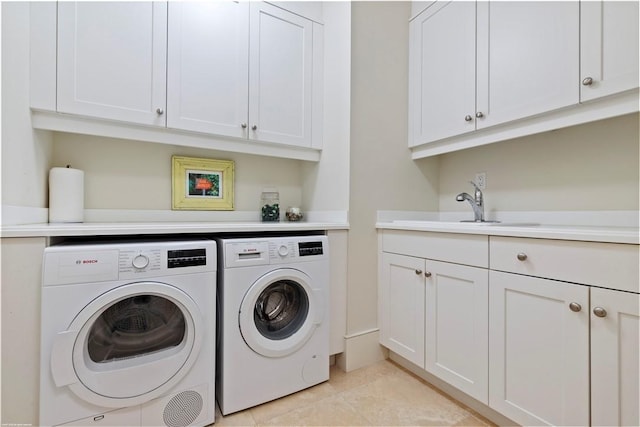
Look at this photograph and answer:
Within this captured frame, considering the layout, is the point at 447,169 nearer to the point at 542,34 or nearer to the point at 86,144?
the point at 542,34

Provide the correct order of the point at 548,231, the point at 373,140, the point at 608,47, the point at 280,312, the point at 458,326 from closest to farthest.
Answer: the point at 548,231 → the point at 608,47 → the point at 458,326 → the point at 280,312 → the point at 373,140

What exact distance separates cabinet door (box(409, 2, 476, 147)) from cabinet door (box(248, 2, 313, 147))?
72 centimetres

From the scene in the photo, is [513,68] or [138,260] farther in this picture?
[513,68]

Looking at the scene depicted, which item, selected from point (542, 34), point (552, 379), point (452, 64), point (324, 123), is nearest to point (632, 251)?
point (552, 379)

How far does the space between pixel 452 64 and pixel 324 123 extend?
865 mm

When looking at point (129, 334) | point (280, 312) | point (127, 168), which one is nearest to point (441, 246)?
point (280, 312)

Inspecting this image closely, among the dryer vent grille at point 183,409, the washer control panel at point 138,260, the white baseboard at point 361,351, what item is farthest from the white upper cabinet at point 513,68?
the dryer vent grille at point 183,409

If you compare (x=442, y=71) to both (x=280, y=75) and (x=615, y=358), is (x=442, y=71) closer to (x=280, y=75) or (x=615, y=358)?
(x=280, y=75)

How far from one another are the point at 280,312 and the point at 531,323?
3.76 feet

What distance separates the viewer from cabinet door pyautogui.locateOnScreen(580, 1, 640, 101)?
1122mm

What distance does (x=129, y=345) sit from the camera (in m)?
1.22

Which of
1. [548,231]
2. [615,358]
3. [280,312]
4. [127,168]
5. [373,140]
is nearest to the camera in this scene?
[615,358]

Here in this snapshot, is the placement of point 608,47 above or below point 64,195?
above

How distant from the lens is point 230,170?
2049mm
